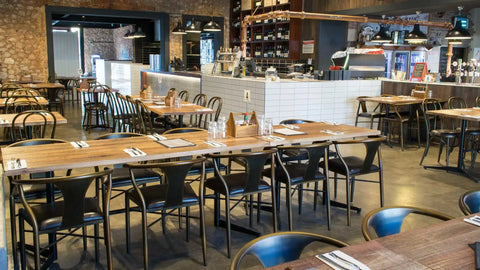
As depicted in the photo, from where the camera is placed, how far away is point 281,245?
1728 mm

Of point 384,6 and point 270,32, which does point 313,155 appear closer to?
point 384,6

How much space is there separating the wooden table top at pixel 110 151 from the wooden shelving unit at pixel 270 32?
7350 millimetres

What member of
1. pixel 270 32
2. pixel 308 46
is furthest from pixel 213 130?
pixel 270 32

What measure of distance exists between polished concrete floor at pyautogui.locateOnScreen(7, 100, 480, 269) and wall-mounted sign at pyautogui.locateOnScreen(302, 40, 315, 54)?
17.2 ft

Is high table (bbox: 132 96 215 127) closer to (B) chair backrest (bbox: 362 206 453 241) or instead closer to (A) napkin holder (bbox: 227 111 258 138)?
(A) napkin holder (bbox: 227 111 258 138)

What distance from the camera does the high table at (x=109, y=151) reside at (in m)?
2.75

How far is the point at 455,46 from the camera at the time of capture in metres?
13.0

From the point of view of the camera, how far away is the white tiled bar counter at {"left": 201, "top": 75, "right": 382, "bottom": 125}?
6.89 m

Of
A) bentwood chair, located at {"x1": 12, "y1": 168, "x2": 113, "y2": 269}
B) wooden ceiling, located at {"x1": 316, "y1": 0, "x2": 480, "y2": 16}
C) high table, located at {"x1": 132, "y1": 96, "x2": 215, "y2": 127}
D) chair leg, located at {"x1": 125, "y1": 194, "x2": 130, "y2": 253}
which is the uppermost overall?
wooden ceiling, located at {"x1": 316, "y1": 0, "x2": 480, "y2": 16}

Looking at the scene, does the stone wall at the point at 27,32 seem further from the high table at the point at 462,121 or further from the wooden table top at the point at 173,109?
the high table at the point at 462,121

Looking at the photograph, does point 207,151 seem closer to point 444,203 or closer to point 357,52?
point 444,203

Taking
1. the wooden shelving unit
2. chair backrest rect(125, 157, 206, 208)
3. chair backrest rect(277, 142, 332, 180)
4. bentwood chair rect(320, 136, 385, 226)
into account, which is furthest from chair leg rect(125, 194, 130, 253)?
the wooden shelving unit

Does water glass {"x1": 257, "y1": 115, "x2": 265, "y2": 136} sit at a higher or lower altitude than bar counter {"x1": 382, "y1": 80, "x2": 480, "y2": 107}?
lower

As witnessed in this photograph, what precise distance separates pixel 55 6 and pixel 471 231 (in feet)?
38.7
